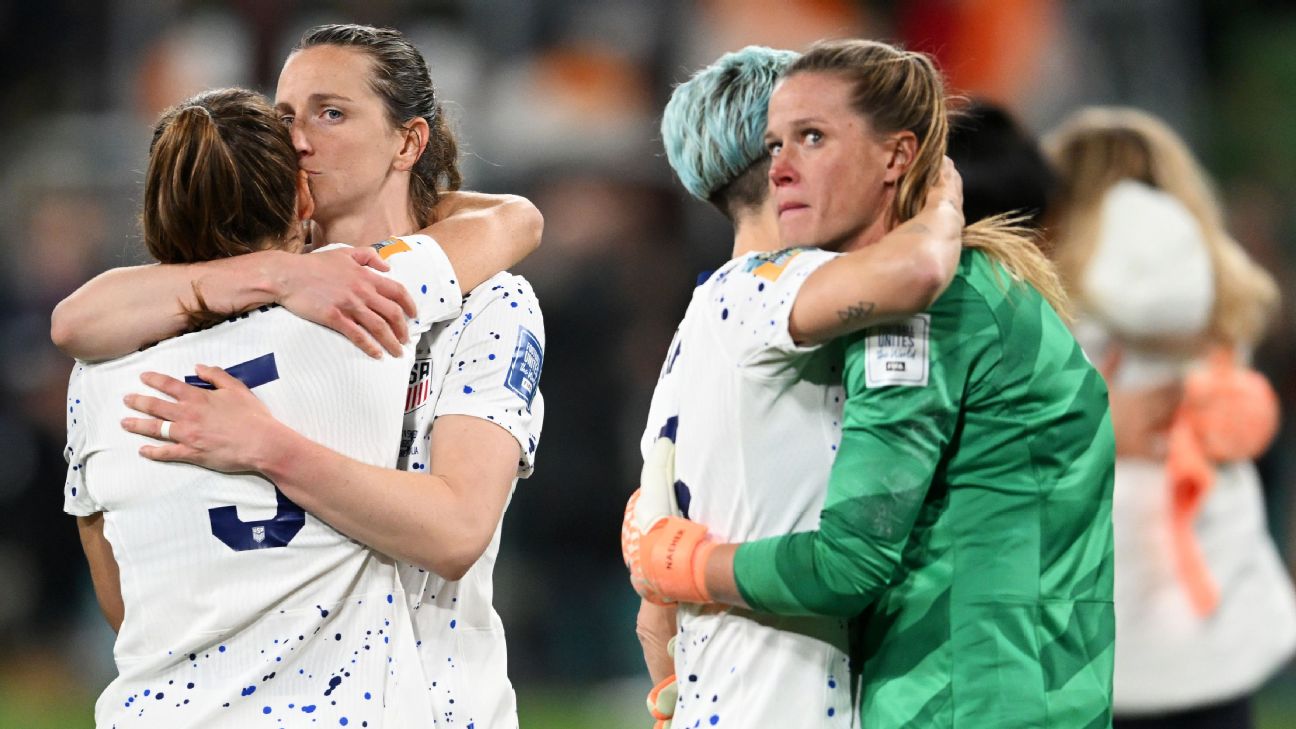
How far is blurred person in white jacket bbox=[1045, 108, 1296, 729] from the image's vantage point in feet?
14.5

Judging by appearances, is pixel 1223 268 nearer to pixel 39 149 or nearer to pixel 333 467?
pixel 333 467

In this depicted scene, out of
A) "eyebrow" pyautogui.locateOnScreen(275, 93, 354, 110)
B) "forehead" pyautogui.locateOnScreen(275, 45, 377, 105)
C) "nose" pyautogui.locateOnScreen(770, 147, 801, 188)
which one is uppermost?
"forehead" pyautogui.locateOnScreen(275, 45, 377, 105)

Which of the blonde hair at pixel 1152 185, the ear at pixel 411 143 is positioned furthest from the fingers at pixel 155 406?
the blonde hair at pixel 1152 185

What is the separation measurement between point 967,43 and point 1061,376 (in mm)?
7679

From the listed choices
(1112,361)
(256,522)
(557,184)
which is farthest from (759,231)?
(557,184)

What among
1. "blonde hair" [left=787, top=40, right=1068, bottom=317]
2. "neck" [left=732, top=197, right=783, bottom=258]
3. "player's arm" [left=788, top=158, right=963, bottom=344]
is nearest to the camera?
"player's arm" [left=788, top=158, right=963, bottom=344]

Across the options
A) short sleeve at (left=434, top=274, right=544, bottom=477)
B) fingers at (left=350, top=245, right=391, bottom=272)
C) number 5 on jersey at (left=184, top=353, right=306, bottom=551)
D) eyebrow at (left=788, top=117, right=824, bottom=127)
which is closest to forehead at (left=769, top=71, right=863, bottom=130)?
eyebrow at (left=788, top=117, right=824, bottom=127)

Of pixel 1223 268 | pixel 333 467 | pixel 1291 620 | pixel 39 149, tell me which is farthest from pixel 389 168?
pixel 39 149

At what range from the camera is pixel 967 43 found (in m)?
9.82

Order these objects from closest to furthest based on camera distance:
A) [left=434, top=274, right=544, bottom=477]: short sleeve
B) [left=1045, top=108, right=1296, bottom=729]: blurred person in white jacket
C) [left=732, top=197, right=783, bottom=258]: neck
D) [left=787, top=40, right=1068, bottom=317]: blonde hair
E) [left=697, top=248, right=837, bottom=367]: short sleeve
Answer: [left=697, top=248, right=837, bottom=367]: short sleeve, [left=787, top=40, right=1068, bottom=317]: blonde hair, [left=434, top=274, right=544, bottom=477]: short sleeve, [left=732, top=197, right=783, bottom=258]: neck, [left=1045, top=108, right=1296, bottom=729]: blurred person in white jacket

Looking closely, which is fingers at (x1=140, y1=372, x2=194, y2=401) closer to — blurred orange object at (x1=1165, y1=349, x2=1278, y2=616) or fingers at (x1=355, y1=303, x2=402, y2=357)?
fingers at (x1=355, y1=303, x2=402, y2=357)

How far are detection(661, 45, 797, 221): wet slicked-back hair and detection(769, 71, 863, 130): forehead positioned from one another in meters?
0.19

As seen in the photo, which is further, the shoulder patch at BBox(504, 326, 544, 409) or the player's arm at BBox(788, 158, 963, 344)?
the shoulder patch at BBox(504, 326, 544, 409)

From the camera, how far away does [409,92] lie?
2.88 metres
